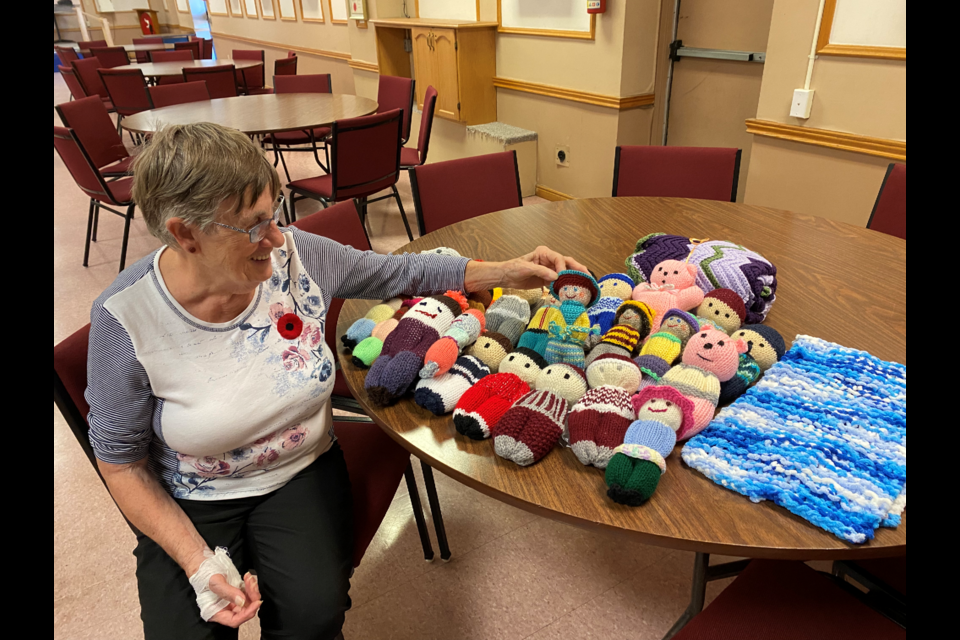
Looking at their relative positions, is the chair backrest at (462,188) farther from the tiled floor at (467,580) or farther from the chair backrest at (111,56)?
the chair backrest at (111,56)

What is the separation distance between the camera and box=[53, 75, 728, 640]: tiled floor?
1494 millimetres

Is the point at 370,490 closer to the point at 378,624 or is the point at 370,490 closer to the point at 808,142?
the point at 378,624

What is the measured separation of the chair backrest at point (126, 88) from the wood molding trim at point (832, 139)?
4809mm

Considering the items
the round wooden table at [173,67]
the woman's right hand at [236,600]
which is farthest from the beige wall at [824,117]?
the round wooden table at [173,67]

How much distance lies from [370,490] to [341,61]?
6.94 meters

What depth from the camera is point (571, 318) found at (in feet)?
3.82

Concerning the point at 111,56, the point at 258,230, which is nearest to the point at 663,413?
the point at 258,230

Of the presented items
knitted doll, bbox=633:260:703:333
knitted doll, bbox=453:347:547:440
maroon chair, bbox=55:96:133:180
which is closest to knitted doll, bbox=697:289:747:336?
knitted doll, bbox=633:260:703:333

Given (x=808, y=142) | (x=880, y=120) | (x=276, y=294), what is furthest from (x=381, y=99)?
(x=276, y=294)

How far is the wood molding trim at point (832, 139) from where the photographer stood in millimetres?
2485

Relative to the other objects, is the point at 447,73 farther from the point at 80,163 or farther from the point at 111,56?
the point at 111,56

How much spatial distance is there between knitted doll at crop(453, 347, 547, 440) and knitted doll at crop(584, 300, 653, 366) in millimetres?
111
